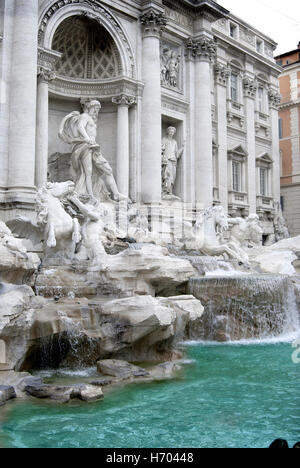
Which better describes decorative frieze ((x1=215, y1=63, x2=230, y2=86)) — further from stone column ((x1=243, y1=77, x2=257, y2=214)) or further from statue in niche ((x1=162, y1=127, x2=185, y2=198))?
statue in niche ((x1=162, y1=127, x2=185, y2=198))

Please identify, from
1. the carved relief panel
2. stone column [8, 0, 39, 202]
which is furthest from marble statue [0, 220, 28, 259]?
the carved relief panel

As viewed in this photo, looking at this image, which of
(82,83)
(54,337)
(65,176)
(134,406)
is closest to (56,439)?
(134,406)

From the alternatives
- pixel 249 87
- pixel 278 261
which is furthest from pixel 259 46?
pixel 278 261

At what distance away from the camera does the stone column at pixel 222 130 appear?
24406 mm

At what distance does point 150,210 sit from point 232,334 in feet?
28.1

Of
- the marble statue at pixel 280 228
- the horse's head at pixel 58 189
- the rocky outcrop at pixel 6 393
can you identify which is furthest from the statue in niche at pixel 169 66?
the rocky outcrop at pixel 6 393

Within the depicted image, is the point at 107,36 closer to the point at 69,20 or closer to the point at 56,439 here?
the point at 69,20

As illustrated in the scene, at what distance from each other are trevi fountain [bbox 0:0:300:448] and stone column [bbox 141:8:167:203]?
2.2 inches

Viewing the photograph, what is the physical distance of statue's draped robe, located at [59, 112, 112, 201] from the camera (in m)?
17.5

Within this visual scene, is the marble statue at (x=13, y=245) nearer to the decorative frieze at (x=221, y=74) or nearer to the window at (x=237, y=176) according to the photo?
the decorative frieze at (x=221, y=74)

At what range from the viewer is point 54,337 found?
25.8 ft

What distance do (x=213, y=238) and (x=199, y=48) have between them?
406 inches

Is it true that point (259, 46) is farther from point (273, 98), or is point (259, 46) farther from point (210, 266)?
point (210, 266)

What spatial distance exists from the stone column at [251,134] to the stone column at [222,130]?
7.27 feet
